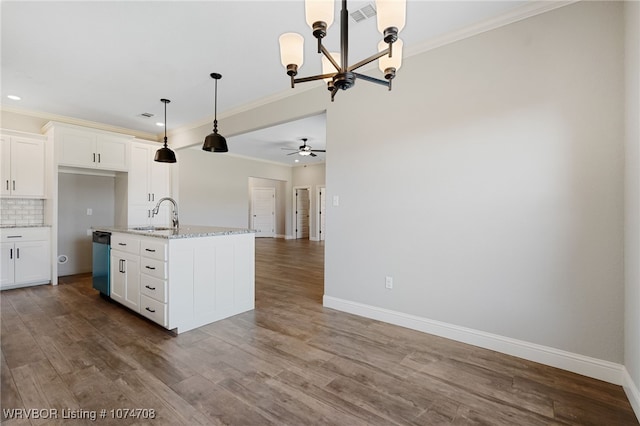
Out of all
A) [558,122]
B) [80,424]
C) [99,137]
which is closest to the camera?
[80,424]

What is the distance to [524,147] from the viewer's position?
2262mm

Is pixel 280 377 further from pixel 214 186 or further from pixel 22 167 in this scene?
pixel 214 186

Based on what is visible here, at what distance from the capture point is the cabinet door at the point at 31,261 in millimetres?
4168

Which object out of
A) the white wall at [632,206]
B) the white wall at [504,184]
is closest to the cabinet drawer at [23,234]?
the white wall at [504,184]

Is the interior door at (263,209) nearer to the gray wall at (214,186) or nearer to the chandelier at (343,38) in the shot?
the gray wall at (214,186)

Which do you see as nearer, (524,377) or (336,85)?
(336,85)

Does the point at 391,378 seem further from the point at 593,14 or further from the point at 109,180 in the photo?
the point at 109,180

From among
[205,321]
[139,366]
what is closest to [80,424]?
[139,366]

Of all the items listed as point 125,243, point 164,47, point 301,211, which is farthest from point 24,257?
point 301,211

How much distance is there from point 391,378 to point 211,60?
3.33m

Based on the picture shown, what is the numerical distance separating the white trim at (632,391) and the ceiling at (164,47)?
104 inches

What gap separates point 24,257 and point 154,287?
2997mm

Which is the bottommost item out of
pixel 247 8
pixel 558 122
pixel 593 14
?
pixel 558 122

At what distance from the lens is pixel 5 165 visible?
4.17 meters
